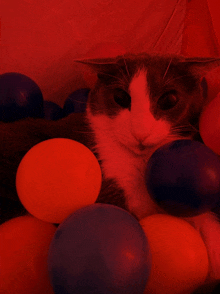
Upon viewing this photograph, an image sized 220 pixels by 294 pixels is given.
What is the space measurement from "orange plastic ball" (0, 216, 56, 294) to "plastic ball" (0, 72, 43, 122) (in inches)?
26.2

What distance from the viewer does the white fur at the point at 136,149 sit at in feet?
2.58

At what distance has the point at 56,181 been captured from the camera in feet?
2.14

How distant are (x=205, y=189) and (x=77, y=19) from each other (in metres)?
1.22

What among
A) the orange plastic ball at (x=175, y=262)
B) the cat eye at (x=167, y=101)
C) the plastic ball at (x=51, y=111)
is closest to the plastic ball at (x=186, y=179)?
Result: the orange plastic ball at (x=175, y=262)

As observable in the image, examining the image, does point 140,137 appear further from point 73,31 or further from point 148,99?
point 73,31

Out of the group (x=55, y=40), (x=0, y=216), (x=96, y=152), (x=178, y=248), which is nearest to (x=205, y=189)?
(x=178, y=248)

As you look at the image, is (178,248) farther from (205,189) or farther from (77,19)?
(77,19)

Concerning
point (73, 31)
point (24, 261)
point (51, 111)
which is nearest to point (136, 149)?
point (24, 261)

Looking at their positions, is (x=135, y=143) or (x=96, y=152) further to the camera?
(x=96, y=152)

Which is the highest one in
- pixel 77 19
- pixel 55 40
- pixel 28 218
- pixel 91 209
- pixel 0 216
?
pixel 77 19

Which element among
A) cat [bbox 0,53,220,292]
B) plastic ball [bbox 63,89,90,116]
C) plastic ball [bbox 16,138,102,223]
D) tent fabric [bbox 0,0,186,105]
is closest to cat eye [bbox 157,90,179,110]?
cat [bbox 0,53,220,292]

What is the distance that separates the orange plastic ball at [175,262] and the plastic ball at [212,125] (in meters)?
0.31

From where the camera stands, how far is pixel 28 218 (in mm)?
734

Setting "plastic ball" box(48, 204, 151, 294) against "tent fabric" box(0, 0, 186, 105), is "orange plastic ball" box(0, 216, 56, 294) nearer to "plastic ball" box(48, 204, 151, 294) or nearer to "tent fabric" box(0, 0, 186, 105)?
"plastic ball" box(48, 204, 151, 294)
